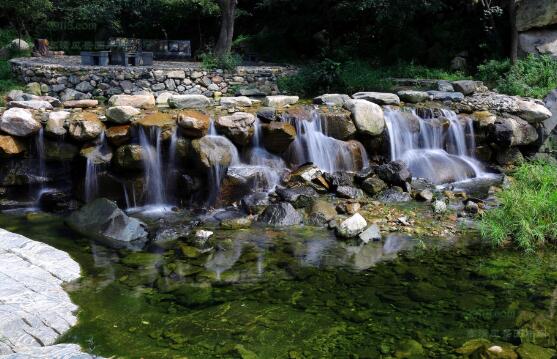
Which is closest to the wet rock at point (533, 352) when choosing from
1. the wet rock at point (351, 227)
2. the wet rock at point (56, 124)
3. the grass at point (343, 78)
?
the wet rock at point (351, 227)

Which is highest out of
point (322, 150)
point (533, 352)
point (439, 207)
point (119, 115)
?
point (119, 115)

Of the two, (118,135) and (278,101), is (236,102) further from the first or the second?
(118,135)

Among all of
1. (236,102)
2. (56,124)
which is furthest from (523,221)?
(56,124)

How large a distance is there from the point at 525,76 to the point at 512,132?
3.30 metres

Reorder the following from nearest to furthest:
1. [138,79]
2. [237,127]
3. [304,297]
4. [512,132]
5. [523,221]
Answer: [304,297] → [523,221] → [237,127] → [512,132] → [138,79]

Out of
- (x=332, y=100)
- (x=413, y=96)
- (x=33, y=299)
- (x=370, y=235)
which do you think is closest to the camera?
(x=33, y=299)

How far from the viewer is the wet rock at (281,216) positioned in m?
8.56

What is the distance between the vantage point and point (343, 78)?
15234 millimetres

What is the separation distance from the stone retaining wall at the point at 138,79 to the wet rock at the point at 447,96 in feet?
14.8

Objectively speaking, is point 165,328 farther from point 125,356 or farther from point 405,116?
point 405,116

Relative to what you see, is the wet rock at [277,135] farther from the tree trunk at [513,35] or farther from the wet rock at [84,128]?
the tree trunk at [513,35]

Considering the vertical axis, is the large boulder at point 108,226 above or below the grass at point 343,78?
below

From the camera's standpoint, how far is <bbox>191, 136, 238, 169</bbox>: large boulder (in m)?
9.71

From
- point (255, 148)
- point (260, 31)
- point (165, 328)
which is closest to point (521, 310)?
point (165, 328)
